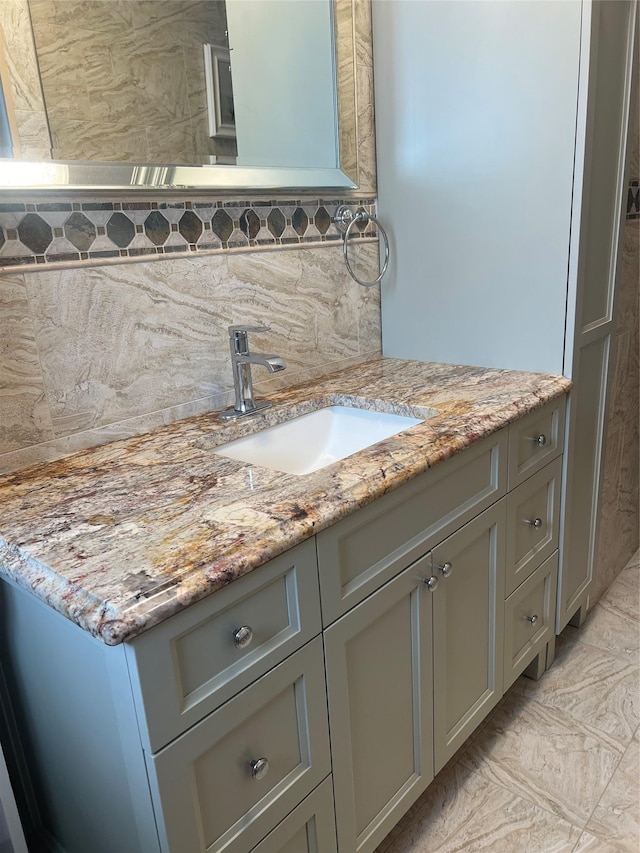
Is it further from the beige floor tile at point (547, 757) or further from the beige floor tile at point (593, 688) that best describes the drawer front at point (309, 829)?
the beige floor tile at point (593, 688)

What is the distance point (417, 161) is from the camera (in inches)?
63.7

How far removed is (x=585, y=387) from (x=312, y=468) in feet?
2.55

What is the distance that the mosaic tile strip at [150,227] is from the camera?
3.49 feet

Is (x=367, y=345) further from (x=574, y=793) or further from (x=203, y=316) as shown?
(x=574, y=793)

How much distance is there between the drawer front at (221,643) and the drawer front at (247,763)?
25 mm

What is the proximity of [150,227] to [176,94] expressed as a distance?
264mm

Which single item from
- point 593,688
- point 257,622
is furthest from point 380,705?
point 593,688

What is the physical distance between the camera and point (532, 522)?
1.52 meters

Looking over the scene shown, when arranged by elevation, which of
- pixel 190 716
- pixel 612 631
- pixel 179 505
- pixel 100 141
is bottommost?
pixel 612 631

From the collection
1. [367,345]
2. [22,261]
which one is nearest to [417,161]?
[367,345]

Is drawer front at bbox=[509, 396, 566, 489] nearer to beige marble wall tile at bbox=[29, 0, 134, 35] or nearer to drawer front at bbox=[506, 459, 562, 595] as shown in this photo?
drawer front at bbox=[506, 459, 562, 595]

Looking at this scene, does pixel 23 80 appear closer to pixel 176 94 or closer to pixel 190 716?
pixel 176 94

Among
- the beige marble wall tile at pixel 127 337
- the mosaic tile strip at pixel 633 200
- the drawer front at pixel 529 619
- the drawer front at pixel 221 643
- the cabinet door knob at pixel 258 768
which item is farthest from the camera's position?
the mosaic tile strip at pixel 633 200

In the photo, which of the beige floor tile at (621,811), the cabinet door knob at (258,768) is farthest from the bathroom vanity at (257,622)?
the beige floor tile at (621,811)
